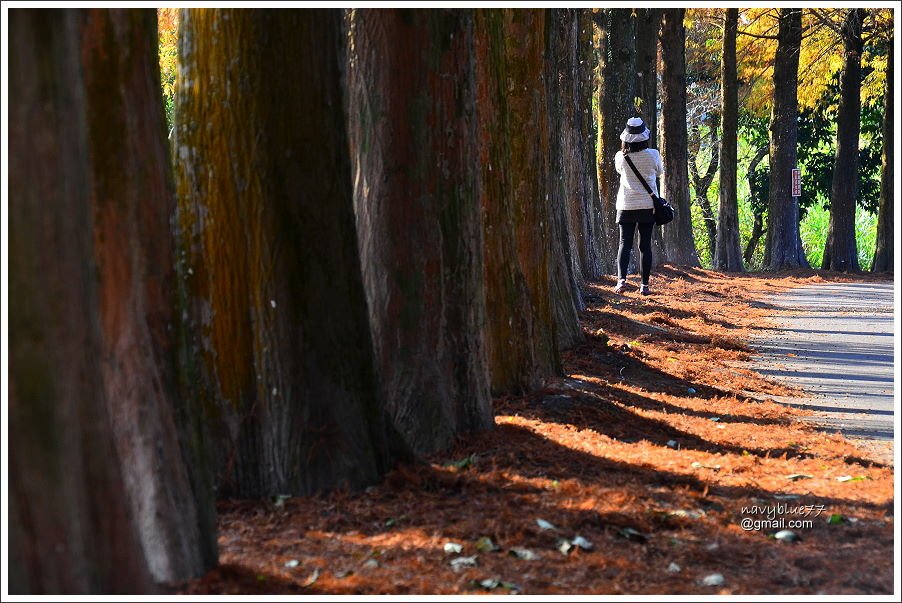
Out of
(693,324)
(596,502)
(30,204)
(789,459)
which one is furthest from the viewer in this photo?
(693,324)

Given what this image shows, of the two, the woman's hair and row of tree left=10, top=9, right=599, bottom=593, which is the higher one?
the woman's hair

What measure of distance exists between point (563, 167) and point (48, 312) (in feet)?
37.2

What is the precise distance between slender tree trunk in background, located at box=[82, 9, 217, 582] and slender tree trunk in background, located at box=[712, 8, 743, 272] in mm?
24491

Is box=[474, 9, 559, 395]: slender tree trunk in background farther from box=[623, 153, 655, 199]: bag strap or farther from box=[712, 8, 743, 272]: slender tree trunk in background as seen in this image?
box=[712, 8, 743, 272]: slender tree trunk in background

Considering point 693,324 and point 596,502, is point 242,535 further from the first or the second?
point 693,324

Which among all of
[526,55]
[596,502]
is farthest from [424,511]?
[526,55]

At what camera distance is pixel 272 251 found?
6.36 m

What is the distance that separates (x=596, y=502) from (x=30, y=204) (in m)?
3.78

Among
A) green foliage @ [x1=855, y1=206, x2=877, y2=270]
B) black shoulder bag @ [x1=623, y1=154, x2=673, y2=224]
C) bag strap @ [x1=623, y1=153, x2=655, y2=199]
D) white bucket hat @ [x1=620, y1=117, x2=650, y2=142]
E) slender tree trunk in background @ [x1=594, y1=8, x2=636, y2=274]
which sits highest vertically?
slender tree trunk in background @ [x1=594, y1=8, x2=636, y2=274]

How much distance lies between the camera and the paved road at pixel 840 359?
31.8 ft

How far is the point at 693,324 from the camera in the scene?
15.9 m

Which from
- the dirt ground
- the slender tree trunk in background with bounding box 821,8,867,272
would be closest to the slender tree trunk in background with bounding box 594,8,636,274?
the slender tree trunk in background with bounding box 821,8,867,272

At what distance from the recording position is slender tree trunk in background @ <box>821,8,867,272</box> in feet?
93.4

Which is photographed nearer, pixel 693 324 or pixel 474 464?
pixel 474 464
